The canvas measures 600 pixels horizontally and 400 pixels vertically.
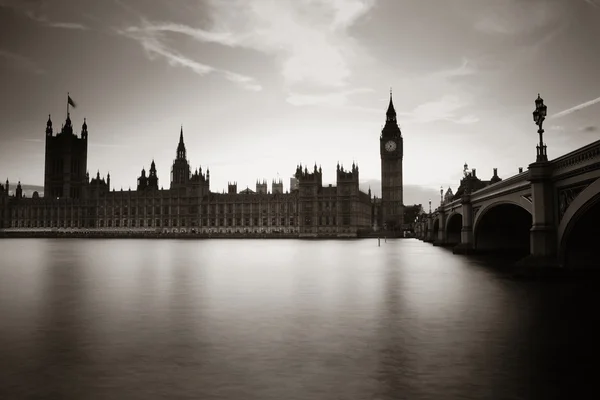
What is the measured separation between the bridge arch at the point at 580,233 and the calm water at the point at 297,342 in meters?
2.22

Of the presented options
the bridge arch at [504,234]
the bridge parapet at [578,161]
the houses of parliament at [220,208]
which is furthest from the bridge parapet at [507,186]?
the houses of parliament at [220,208]

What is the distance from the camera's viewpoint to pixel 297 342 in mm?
9953

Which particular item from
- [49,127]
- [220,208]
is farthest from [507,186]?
[49,127]

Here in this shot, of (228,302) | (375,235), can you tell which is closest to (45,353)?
(228,302)

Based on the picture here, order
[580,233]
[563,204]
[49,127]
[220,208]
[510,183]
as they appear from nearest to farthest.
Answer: [563,204]
[580,233]
[510,183]
[220,208]
[49,127]

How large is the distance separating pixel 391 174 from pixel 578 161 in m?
137

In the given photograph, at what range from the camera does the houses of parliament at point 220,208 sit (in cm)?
13288

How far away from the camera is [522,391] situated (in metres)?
6.85

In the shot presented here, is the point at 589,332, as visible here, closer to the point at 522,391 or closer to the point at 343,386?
the point at 522,391

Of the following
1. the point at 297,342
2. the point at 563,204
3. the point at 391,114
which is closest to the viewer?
the point at 297,342

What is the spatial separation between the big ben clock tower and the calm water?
132 m

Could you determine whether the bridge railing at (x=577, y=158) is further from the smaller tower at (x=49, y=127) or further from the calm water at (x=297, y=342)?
the smaller tower at (x=49, y=127)

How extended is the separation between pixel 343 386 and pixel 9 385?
4797 millimetres

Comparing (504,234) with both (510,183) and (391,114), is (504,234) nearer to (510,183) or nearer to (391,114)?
(510,183)
